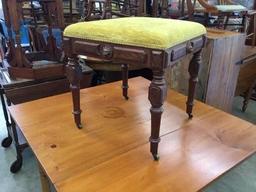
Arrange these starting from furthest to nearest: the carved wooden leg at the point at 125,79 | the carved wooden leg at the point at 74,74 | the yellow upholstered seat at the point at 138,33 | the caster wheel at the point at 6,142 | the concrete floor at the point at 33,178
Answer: the caster wheel at the point at 6,142 < the carved wooden leg at the point at 125,79 < the concrete floor at the point at 33,178 < the carved wooden leg at the point at 74,74 < the yellow upholstered seat at the point at 138,33

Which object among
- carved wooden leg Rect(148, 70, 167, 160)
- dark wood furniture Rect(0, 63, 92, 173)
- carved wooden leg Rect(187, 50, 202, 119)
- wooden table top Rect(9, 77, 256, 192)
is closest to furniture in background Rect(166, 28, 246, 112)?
wooden table top Rect(9, 77, 256, 192)

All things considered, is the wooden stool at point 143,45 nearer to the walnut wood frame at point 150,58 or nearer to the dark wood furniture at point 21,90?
the walnut wood frame at point 150,58

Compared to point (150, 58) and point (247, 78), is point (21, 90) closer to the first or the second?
point (150, 58)

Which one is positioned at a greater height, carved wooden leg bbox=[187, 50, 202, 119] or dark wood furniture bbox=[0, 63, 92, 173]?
carved wooden leg bbox=[187, 50, 202, 119]

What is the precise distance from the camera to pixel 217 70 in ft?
4.90

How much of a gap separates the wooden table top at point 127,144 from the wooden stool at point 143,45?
0.11m

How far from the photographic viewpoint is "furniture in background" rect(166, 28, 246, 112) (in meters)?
1.44

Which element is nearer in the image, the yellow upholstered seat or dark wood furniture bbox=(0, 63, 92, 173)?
the yellow upholstered seat

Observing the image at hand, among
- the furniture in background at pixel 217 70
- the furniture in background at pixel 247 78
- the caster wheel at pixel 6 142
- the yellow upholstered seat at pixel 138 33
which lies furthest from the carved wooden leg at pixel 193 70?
the caster wheel at pixel 6 142

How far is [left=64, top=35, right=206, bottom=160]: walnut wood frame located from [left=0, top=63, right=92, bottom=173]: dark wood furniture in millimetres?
448

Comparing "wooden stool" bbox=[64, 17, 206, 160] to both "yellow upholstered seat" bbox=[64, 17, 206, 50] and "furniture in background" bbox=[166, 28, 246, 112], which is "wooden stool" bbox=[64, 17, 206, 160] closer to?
"yellow upholstered seat" bbox=[64, 17, 206, 50]

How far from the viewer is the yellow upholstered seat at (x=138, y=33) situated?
30.9 inches

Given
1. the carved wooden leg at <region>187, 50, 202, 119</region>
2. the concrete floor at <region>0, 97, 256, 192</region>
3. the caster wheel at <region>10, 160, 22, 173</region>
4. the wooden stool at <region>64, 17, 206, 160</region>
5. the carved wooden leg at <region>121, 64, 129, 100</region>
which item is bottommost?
the concrete floor at <region>0, 97, 256, 192</region>

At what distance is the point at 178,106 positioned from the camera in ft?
4.45
